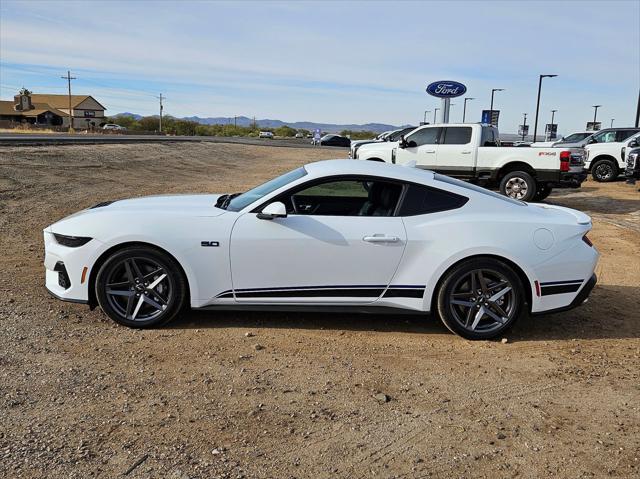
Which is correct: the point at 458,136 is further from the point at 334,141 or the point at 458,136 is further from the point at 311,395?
the point at 334,141

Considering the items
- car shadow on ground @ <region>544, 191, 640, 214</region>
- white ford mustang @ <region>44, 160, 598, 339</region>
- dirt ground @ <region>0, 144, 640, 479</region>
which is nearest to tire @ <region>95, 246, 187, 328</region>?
white ford mustang @ <region>44, 160, 598, 339</region>

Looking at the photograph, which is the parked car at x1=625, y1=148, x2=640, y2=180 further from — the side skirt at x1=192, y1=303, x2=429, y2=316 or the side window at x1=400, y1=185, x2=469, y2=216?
the side skirt at x1=192, y1=303, x2=429, y2=316

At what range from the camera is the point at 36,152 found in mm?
Result: 18188

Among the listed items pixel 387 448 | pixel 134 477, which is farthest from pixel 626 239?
pixel 134 477

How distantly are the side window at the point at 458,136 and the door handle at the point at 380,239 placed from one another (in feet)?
34.5

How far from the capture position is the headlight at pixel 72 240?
4699 mm

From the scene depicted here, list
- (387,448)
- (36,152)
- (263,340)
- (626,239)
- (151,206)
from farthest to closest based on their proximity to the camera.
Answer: (36,152) < (626,239) < (151,206) < (263,340) < (387,448)

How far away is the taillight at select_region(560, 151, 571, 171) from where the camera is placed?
1339cm

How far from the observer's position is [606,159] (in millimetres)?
20422

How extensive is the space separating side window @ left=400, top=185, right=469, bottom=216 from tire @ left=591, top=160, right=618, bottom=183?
713 inches

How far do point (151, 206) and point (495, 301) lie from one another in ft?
9.96

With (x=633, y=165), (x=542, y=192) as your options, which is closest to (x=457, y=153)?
(x=542, y=192)

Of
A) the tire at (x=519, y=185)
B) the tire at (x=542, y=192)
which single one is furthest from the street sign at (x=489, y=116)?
the tire at (x=519, y=185)

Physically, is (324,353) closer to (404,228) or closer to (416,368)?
(416,368)
